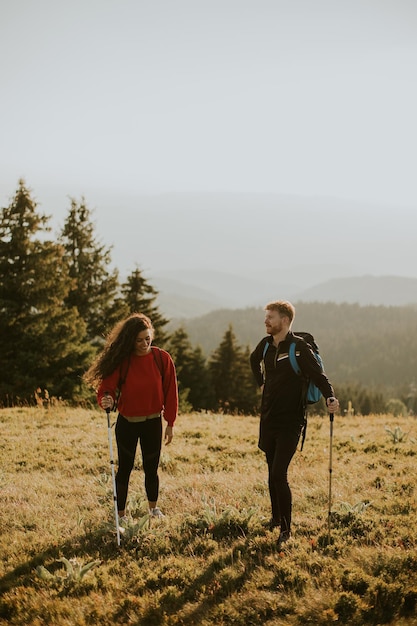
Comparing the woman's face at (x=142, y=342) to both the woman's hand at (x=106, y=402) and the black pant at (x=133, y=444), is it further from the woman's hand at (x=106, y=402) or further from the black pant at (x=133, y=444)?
the black pant at (x=133, y=444)

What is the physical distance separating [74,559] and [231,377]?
43866mm

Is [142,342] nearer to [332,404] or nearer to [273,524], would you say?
[332,404]

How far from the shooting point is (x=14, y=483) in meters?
7.99

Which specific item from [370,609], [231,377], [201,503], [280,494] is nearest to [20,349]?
[201,503]

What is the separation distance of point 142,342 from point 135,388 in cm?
57

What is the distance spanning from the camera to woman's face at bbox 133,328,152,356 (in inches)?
237

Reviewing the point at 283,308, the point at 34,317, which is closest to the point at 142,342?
the point at 283,308

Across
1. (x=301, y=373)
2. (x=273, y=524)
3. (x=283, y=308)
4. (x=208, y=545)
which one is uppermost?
(x=283, y=308)

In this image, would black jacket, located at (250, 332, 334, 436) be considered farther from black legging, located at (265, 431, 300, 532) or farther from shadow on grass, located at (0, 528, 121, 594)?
shadow on grass, located at (0, 528, 121, 594)

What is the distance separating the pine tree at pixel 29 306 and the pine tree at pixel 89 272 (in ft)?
20.7

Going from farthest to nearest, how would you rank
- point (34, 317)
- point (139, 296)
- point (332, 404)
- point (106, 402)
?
point (139, 296) < point (34, 317) < point (106, 402) < point (332, 404)

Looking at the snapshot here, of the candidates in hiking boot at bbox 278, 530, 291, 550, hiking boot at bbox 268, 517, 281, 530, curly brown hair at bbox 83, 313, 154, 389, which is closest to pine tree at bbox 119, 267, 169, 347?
curly brown hair at bbox 83, 313, 154, 389

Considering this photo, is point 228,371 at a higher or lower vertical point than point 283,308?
lower

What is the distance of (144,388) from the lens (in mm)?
6051
